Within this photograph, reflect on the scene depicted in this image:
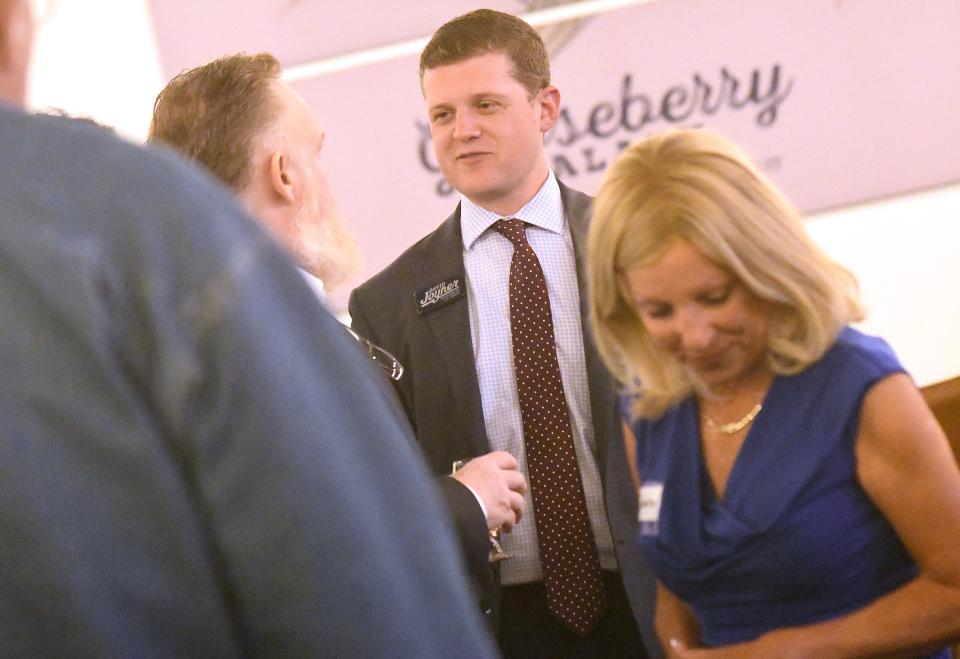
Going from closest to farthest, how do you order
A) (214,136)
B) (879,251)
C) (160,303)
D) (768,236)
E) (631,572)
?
(160,303), (768,236), (214,136), (631,572), (879,251)

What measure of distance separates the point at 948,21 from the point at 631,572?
7.84 feet

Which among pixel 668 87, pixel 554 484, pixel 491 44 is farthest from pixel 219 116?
pixel 668 87

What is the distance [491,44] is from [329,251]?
0.83 metres

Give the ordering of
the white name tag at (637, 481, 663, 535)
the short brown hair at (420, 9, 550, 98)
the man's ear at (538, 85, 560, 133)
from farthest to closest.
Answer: the man's ear at (538, 85, 560, 133)
the short brown hair at (420, 9, 550, 98)
the white name tag at (637, 481, 663, 535)

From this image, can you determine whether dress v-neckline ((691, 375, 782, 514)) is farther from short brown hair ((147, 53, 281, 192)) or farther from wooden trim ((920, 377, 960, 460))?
short brown hair ((147, 53, 281, 192))

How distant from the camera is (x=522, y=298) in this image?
8.23ft

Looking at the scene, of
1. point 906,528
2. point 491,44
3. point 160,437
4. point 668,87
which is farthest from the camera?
point 668,87

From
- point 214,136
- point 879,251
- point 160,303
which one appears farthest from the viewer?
point 879,251

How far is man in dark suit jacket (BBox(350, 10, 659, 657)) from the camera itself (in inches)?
96.0

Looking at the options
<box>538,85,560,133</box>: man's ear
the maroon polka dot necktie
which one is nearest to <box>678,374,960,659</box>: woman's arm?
the maroon polka dot necktie

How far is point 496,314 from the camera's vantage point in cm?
253

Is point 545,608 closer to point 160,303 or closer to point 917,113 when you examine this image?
point 160,303

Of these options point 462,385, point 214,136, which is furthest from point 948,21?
point 214,136

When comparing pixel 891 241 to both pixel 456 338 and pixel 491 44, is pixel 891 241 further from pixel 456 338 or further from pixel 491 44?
pixel 456 338
